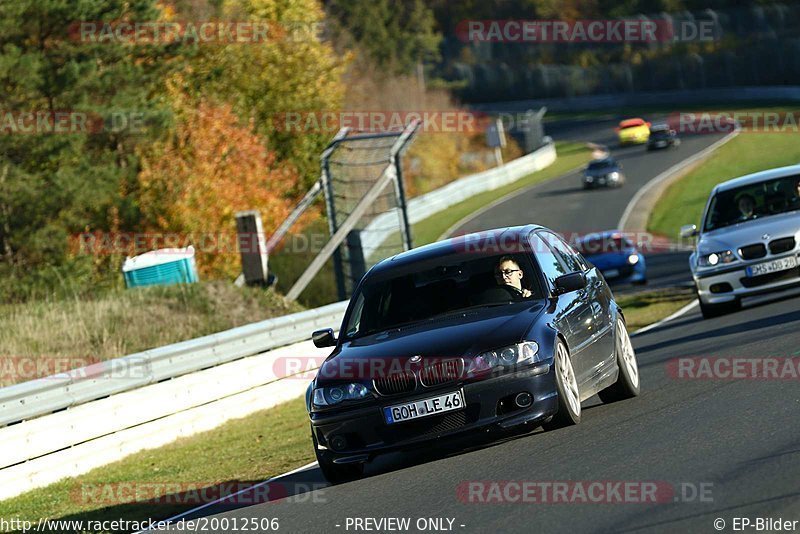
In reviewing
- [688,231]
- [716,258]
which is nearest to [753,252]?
[716,258]

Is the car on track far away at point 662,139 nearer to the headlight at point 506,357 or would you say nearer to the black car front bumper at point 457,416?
the headlight at point 506,357

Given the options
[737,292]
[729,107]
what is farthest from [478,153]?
[737,292]

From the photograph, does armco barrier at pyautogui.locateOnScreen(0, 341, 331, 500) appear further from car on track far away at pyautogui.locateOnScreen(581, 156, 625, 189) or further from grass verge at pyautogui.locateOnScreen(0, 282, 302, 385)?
car on track far away at pyautogui.locateOnScreen(581, 156, 625, 189)

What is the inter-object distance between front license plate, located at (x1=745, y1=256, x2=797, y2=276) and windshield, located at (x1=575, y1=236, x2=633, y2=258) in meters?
13.5

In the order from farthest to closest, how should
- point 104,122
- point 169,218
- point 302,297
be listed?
point 169,218, point 104,122, point 302,297

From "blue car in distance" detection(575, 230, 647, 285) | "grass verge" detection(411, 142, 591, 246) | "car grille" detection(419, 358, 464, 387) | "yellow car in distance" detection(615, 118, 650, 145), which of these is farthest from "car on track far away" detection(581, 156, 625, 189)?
"car grille" detection(419, 358, 464, 387)

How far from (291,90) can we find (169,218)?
16138mm

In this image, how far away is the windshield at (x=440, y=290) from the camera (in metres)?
10.2

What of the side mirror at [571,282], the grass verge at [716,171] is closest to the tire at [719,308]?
the side mirror at [571,282]

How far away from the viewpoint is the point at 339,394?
9.34m

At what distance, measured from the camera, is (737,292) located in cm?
1786

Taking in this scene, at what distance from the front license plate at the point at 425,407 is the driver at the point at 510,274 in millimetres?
1474

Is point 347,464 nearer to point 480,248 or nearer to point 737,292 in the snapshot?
point 480,248

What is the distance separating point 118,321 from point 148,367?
5043 mm
